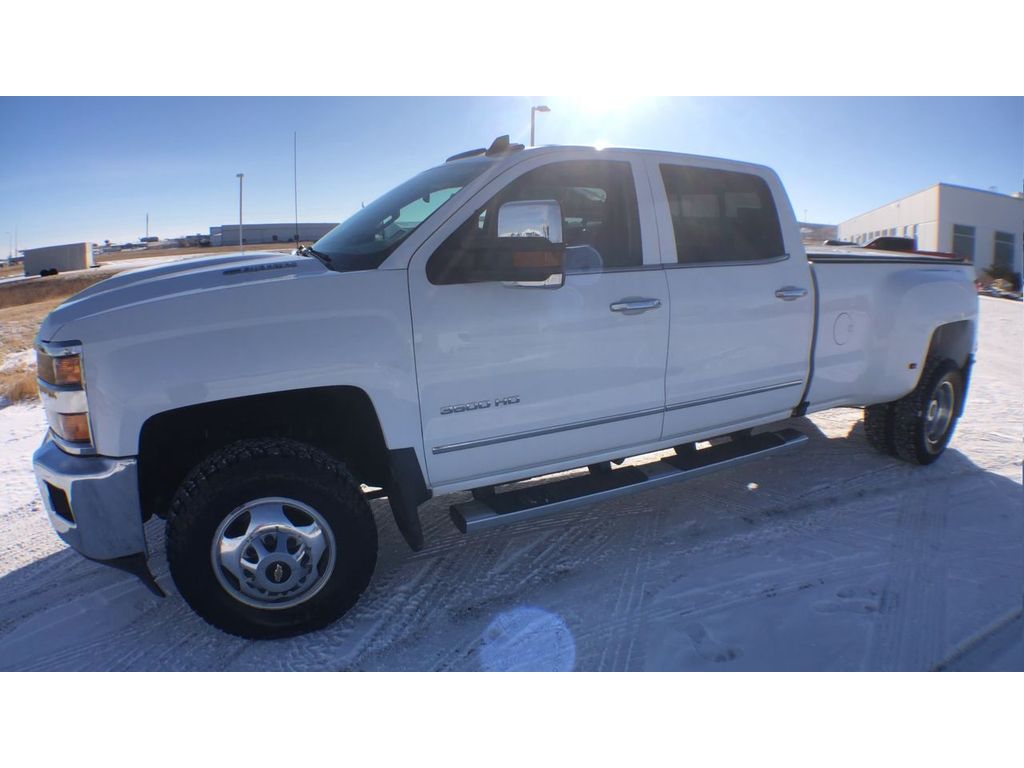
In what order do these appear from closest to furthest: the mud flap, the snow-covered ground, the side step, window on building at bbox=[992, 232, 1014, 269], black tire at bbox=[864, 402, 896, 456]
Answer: the snow-covered ground < the mud flap < the side step < black tire at bbox=[864, 402, 896, 456] < window on building at bbox=[992, 232, 1014, 269]

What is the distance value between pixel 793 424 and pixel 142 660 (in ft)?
16.4

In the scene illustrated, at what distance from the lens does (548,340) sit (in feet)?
10.0

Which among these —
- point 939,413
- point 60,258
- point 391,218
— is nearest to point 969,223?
point 939,413

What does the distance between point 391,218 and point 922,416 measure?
377cm

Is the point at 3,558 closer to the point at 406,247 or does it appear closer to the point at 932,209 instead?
the point at 406,247

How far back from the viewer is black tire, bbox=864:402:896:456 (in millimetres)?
4758

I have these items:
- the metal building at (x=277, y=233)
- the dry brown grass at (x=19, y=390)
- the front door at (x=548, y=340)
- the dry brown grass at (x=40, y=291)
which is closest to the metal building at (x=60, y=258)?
the dry brown grass at (x=40, y=291)

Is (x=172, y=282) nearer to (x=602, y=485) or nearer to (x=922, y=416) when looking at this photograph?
(x=602, y=485)

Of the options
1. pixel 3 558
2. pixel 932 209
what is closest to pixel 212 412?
pixel 3 558

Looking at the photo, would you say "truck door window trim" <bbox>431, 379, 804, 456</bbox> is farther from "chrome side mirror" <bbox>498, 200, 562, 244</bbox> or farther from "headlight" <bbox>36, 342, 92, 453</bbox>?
"headlight" <bbox>36, 342, 92, 453</bbox>

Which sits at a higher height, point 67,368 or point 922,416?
point 67,368

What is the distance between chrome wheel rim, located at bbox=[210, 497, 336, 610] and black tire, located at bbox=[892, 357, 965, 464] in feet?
12.9

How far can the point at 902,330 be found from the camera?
447cm

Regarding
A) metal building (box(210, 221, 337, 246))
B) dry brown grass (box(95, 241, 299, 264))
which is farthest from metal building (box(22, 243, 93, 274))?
metal building (box(210, 221, 337, 246))
